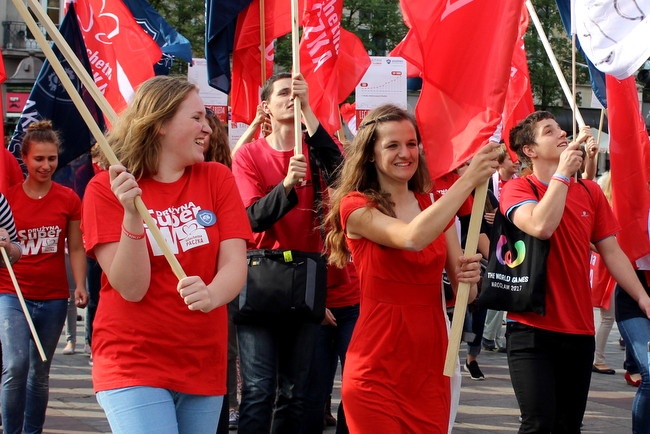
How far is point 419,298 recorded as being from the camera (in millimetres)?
4164

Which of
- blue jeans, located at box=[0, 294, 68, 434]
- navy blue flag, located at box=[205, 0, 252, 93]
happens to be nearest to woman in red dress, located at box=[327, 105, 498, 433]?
blue jeans, located at box=[0, 294, 68, 434]

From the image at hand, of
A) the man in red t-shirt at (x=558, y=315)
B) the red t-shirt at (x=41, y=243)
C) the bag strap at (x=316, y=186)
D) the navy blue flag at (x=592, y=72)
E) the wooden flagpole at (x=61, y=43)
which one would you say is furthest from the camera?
the navy blue flag at (x=592, y=72)

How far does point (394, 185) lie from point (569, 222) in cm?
127

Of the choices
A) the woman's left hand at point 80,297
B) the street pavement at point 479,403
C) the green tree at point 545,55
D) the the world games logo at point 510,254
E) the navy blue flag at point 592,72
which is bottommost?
the street pavement at point 479,403

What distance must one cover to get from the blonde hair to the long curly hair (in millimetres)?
817

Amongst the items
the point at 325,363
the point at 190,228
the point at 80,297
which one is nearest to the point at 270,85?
the point at 325,363

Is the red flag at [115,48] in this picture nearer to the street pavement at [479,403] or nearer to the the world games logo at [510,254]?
the street pavement at [479,403]

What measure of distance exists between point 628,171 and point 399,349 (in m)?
2.59

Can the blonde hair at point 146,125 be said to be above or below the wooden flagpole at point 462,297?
above

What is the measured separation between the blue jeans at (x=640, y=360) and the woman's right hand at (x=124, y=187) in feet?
11.2

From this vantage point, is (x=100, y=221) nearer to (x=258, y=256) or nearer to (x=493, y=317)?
(x=258, y=256)

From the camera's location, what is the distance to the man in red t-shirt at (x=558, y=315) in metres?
5.04

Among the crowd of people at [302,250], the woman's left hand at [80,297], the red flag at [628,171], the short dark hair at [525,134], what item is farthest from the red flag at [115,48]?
the red flag at [628,171]

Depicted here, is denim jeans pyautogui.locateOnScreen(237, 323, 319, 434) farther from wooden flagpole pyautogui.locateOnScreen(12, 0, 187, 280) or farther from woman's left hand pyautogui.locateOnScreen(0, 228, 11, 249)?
wooden flagpole pyautogui.locateOnScreen(12, 0, 187, 280)
